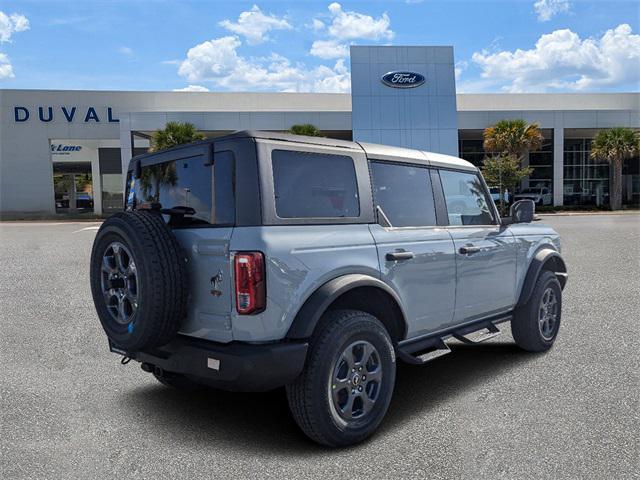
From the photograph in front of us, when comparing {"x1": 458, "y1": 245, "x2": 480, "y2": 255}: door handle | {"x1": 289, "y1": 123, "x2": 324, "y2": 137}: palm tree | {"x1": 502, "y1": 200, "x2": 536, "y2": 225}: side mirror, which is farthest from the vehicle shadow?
{"x1": 289, "y1": 123, "x2": 324, "y2": 137}: palm tree

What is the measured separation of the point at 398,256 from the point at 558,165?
3849 cm

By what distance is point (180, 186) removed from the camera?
12.0 feet

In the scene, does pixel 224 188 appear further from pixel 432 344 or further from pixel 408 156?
pixel 432 344

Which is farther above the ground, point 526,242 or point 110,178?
point 110,178

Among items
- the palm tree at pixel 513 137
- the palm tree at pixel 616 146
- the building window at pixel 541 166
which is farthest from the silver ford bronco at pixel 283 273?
the building window at pixel 541 166

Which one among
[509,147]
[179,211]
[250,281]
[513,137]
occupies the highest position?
[513,137]

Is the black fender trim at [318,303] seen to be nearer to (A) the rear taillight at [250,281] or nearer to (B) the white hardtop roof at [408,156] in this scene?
(A) the rear taillight at [250,281]

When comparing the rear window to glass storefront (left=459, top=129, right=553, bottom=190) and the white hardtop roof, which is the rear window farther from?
glass storefront (left=459, top=129, right=553, bottom=190)

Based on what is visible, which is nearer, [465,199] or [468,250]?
[468,250]

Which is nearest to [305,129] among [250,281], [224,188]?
[224,188]

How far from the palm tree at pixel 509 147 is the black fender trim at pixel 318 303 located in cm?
3362

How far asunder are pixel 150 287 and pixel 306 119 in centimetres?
3333

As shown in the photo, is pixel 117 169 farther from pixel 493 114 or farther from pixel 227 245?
pixel 227 245

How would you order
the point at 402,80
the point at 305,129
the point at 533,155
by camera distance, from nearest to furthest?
the point at 305,129
the point at 402,80
the point at 533,155
